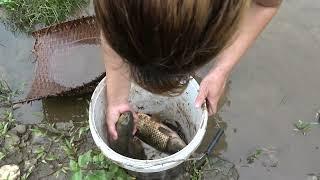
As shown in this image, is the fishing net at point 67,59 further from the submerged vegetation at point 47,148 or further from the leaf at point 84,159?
the leaf at point 84,159

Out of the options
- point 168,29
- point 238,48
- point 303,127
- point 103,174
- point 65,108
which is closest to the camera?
point 168,29

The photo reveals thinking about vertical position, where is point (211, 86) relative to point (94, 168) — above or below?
above

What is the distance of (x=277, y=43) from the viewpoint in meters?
3.01

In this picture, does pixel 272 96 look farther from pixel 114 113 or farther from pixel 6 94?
pixel 6 94

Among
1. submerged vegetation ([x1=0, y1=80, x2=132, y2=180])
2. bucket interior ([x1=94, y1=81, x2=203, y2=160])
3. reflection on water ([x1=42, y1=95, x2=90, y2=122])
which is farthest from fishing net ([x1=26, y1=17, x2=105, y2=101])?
bucket interior ([x1=94, y1=81, x2=203, y2=160])

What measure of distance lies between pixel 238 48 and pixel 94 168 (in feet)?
3.27

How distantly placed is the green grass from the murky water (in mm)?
103

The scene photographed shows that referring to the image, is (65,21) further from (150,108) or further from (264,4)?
(264,4)

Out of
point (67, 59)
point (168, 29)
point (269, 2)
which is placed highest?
point (168, 29)

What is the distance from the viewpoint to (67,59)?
293 centimetres

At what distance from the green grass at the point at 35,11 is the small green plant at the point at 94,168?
3.83 ft

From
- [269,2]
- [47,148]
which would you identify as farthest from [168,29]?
[47,148]

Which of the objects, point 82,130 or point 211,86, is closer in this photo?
point 211,86

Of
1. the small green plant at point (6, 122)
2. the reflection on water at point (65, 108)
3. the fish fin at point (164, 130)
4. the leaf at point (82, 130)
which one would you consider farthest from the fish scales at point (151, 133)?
the small green plant at point (6, 122)
